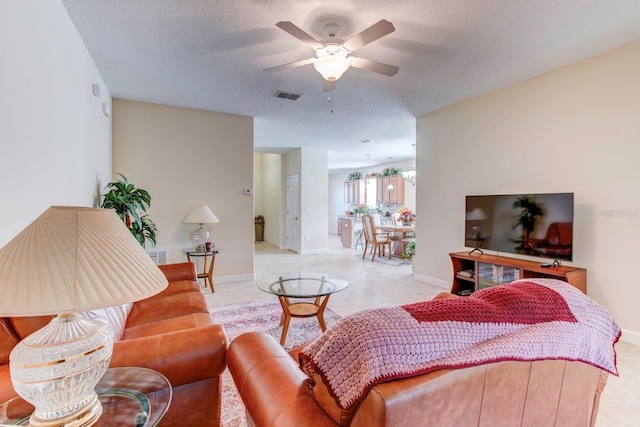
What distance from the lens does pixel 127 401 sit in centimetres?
103

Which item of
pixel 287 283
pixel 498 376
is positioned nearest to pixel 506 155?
pixel 287 283

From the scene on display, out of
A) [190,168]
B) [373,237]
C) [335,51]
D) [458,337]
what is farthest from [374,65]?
[373,237]

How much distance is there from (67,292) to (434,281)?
14.9 ft

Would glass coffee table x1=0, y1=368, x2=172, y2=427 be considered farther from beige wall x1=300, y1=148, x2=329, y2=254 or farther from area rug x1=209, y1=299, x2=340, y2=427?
beige wall x1=300, y1=148, x2=329, y2=254

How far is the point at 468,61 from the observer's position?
2918 millimetres

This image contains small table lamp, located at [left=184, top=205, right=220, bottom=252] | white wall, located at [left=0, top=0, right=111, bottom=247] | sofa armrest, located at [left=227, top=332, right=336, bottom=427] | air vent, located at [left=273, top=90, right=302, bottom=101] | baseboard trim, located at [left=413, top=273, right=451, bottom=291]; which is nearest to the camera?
sofa armrest, located at [left=227, top=332, right=336, bottom=427]

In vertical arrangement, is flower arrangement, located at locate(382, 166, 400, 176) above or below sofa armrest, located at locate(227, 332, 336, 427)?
above

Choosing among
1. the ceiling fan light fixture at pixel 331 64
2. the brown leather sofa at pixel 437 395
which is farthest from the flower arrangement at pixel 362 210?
the brown leather sofa at pixel 437 395

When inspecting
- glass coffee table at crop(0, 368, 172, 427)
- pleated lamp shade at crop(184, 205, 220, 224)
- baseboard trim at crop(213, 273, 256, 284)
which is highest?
pleated lamp shade at crop(184, 205, 220, 224)

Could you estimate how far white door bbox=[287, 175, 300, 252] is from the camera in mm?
7551

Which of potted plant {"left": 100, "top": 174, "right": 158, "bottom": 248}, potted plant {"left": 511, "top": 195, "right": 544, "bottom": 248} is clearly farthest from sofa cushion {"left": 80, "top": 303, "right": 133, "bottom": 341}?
potted plant {"left": 511, "top": 195, "right": 544, "bottom": 248}

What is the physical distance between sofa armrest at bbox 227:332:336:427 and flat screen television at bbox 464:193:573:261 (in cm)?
298

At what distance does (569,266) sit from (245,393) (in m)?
3.33

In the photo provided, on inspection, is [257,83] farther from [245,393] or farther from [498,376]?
[498,376]
